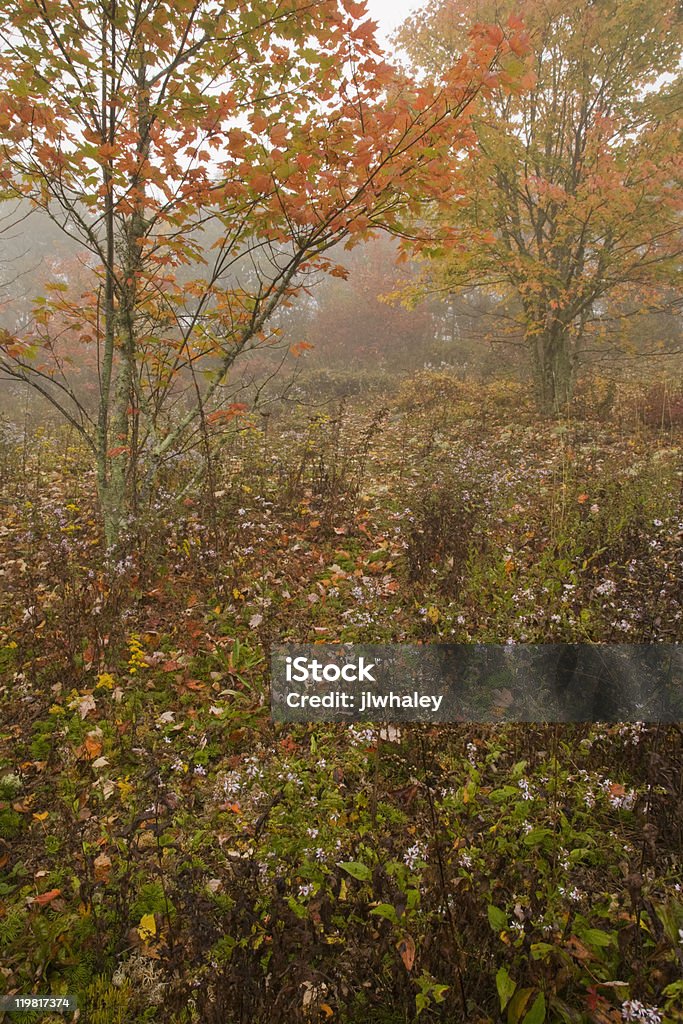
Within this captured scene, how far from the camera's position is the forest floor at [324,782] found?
84.4 inches

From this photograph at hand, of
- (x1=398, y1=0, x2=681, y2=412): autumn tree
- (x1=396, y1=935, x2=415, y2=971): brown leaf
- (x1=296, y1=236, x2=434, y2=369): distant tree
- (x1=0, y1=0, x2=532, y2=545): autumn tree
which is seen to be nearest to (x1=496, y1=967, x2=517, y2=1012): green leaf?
(x1=396, y1=935, x2=415, y2=971): brown leaf

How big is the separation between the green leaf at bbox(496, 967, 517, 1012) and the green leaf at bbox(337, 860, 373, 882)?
0.70 metres

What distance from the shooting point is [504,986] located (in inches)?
78.5

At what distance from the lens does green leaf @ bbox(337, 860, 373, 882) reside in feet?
8.24

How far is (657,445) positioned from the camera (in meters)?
→ 8.48

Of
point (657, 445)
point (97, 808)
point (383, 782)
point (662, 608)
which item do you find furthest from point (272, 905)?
point (657, 445)

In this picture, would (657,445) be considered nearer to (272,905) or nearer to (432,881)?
(432,881)

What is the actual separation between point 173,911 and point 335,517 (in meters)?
4.52

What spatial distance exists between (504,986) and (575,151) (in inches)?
531

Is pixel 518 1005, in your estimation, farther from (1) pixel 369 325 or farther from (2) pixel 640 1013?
(1) pixel 369 325

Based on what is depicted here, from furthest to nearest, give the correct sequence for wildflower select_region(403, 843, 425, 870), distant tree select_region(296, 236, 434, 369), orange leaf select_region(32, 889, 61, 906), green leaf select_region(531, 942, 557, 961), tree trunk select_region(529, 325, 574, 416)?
1. distant tree select_region(296, 236, 434, 369)
2. tree trunk select_region(529, 325, 574, 416)
3. orange leaf select_region(32, 889, 61, 906)
4. wildflower select_region(403, 843, 425, 870)
5. green leaf select_region(531, 942, 557, 961)

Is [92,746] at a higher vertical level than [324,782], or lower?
higher

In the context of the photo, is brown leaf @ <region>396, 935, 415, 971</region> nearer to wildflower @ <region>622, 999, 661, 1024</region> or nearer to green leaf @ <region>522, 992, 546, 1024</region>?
green leaf @ <region>522, 992, 546, 1024</region>

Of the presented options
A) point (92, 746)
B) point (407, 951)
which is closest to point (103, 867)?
point (92, 746)
